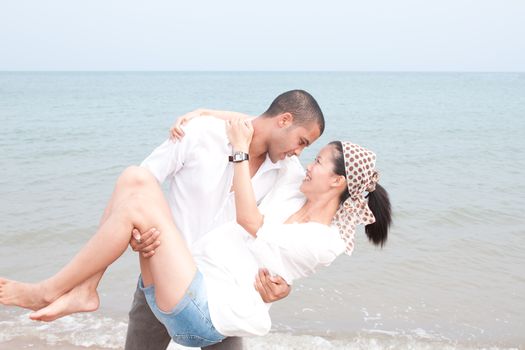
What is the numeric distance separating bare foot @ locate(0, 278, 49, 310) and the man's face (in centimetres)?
128

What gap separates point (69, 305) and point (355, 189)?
144 cm

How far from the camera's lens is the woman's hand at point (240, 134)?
2.94 meters

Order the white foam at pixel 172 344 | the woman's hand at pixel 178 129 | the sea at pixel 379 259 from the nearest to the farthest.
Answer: the woman's hand at pixel 178 129 < the white foam at pixel 172 344 < the sea at pixel 379 259

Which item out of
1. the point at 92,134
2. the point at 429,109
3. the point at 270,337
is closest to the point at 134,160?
the point at 92,134

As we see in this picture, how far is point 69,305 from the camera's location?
2793mm

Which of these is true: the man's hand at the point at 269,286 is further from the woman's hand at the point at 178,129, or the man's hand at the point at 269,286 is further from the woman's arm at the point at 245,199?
the woman's hand at the point at 178,129

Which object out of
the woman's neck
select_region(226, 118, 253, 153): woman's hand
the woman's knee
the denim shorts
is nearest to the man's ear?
select_region(226, 118, 253, 153): woman's hand

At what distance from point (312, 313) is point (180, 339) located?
2930 mm

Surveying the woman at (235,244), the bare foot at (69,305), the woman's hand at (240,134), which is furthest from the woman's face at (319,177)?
the bare foot at (69,305)

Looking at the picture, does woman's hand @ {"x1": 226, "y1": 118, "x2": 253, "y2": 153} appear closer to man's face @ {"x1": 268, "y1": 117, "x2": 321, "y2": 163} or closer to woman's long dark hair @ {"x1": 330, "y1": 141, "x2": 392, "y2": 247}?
man's face @ {"x1": 268, "y1": 117, "x2": 321, "y2": 163}

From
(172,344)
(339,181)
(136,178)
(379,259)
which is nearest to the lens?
(136,178)

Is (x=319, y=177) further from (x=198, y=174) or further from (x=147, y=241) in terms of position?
(x=147, y=241)

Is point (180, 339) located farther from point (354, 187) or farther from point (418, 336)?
point (418, 336)

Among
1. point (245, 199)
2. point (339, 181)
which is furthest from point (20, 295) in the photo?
point (339, 181)
